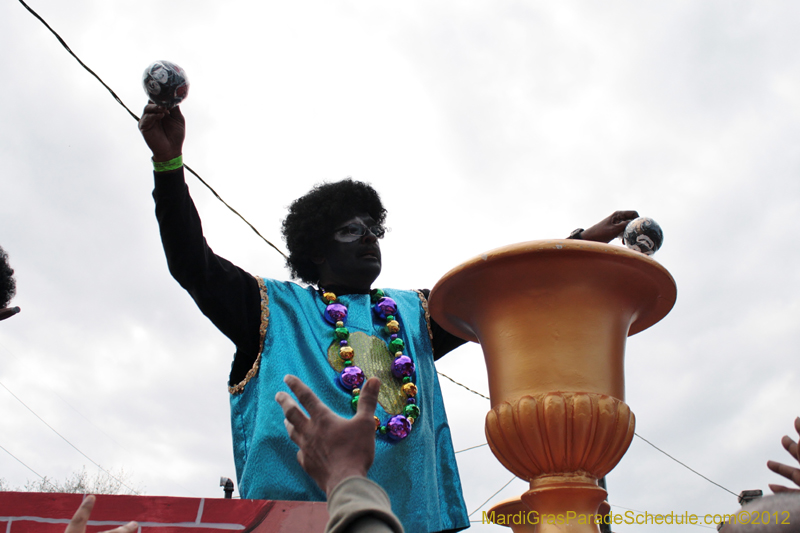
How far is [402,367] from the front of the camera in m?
2.72

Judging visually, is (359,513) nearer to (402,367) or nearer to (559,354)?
(559,354)

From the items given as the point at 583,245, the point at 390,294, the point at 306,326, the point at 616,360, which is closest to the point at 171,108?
the point at 306,326

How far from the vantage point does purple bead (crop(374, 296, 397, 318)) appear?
116 inches

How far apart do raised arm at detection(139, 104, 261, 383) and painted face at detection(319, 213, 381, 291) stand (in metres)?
0.45

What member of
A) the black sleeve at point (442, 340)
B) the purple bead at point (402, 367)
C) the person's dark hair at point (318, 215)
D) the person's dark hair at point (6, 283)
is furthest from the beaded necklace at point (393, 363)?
the person's dark hair at point (6, 283)

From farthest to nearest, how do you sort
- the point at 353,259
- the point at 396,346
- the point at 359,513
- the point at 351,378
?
the point at 353,259
the point at 396,346
the point at 351,378
the point at 359,513

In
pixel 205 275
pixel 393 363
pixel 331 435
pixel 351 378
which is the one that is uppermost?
pixel 205 275

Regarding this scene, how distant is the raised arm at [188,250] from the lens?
2486 millimetres

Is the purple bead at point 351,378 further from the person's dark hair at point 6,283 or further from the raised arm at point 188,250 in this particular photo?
the person's dark hair at point 6,283

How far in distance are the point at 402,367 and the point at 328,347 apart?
0.93 ft

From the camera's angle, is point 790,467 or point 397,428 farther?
point 397,428

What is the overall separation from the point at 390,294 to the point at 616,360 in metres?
1.15

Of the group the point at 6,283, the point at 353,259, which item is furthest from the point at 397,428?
the point at 6,283

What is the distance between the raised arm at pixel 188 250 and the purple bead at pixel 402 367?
20.4 inches
